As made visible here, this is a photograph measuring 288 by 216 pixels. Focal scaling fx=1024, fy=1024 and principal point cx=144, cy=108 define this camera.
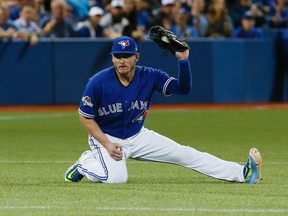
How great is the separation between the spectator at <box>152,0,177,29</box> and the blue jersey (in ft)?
37.1

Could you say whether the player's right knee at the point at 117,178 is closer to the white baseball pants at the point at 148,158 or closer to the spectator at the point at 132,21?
the white baseball pants at the point at 148,158

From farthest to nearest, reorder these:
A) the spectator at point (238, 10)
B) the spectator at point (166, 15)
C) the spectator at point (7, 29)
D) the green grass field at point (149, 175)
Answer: the spectator at point (238, 10) → the spectator at point (166, 15) → the spectator at point (7, 29) → the green grass field at point (149, 175)

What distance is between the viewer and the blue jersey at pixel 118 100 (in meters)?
9.34

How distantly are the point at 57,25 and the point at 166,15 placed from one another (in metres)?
2.24

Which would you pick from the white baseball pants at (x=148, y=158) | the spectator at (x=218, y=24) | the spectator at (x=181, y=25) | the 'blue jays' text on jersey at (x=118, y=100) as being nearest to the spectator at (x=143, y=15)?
the spectator at (x=181, y=25)

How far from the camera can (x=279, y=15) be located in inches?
925

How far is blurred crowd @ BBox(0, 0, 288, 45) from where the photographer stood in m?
20.1

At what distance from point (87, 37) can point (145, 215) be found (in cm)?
1390

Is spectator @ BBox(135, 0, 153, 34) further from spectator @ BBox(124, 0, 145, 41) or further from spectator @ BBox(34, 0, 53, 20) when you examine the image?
spectator @ BBox(34, 0, 53, 20)

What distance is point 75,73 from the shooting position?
20734mm

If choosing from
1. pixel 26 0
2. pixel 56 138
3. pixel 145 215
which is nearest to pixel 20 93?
pixel 26 0

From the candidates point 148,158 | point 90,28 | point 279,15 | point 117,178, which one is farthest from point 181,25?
point 117,178

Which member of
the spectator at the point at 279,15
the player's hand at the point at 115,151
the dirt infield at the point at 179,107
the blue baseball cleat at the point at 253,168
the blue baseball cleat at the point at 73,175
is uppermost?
the player's hand at the point at 115,151

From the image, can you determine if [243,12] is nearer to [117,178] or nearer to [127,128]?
[127,128]
